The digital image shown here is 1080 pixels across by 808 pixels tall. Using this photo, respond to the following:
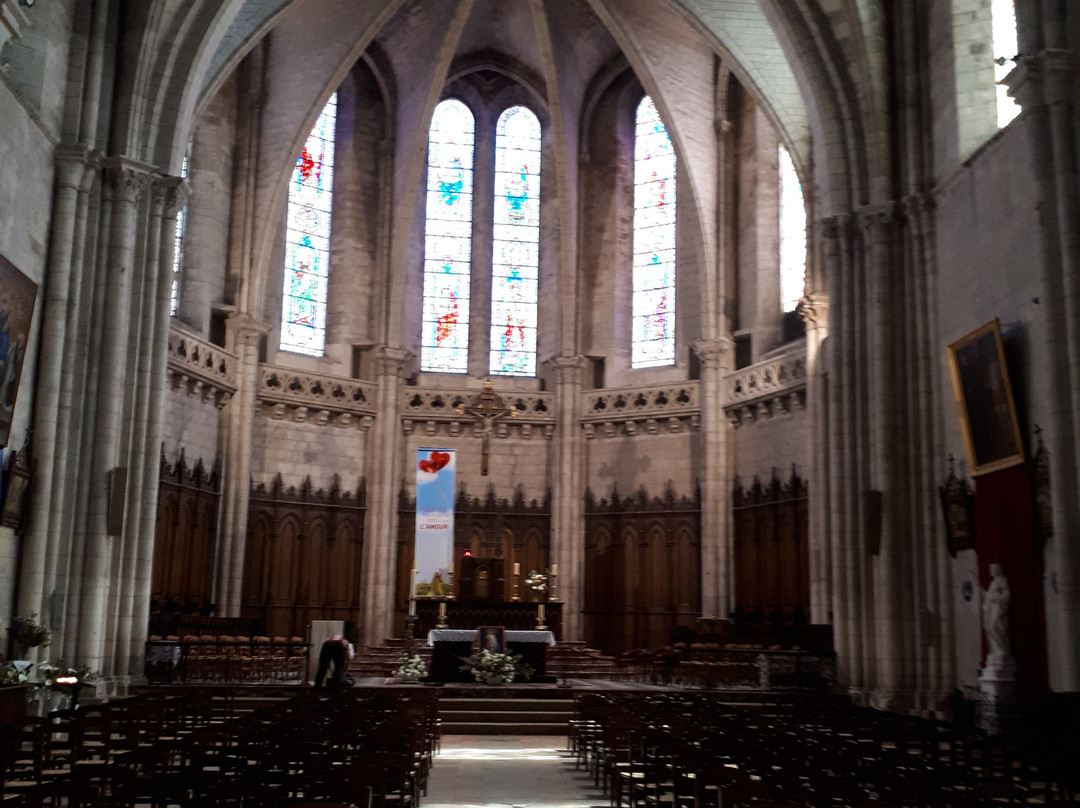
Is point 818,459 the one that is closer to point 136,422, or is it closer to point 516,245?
point 516,245

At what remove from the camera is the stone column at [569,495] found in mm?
→ 29375

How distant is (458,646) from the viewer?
22.3 metres

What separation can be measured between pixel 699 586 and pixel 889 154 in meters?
11.8

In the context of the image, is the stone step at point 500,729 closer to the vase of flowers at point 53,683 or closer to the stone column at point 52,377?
the vase of flowers at point 53,683

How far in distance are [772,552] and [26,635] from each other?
51.5 feet

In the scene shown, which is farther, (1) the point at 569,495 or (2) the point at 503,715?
(1) the point at 569,495

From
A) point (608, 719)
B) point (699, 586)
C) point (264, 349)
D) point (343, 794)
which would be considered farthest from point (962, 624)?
point (264, 349)

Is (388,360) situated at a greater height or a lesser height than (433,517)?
greater

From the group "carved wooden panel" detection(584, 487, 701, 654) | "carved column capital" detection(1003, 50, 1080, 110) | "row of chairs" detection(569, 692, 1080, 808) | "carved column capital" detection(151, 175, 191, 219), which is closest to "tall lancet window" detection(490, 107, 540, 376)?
"carved wooden panel" detection(584, 487, 701, 654)

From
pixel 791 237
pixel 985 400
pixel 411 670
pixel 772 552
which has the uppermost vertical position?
pixel 791 237

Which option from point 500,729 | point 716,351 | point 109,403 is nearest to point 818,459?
point 716,351

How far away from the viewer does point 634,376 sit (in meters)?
30.9

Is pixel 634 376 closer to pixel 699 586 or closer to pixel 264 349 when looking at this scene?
pixel 699 586

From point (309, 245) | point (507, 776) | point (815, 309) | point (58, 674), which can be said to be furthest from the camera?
point (309, 245)
